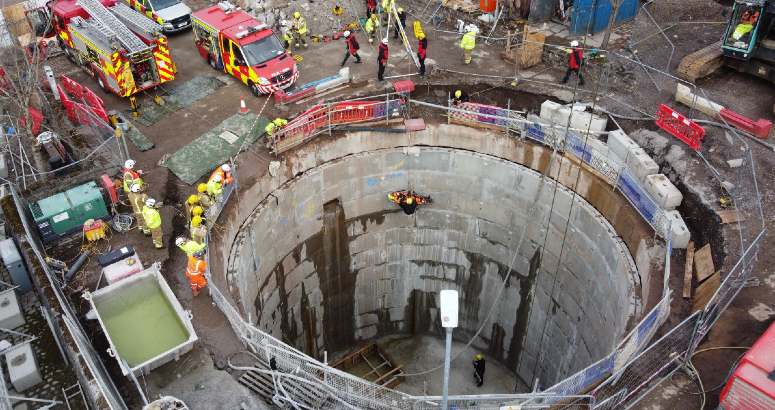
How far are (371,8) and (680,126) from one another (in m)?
13.8

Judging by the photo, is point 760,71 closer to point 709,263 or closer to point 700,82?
point 700,82

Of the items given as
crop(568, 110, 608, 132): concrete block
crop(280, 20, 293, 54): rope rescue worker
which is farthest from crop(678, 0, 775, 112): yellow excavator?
crop(280, 20, 293, 54): rope rescue worker

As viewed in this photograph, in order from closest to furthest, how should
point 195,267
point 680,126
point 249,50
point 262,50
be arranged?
point 195,267 < point 680,126 < point 249,50 < point 262,50

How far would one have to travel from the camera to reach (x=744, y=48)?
70.5ft

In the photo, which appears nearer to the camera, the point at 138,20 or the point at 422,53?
the point at 422,53

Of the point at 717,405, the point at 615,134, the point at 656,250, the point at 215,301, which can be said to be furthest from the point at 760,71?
the point at 215,301

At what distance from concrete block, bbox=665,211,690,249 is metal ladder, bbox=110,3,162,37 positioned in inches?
711

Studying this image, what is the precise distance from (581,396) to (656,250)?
20.7 feet

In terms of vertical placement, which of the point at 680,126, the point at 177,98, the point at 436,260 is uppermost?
the point at 680,126

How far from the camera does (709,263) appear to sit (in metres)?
16.1

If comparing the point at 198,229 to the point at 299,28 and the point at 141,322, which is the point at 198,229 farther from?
the point at 299,28

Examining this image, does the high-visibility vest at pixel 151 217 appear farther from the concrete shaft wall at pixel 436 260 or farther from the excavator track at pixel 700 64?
the excavator track at pixel 700 64

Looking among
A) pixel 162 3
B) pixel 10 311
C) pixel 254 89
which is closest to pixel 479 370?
pixel 254 89

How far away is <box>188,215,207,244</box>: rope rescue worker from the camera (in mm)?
15789
